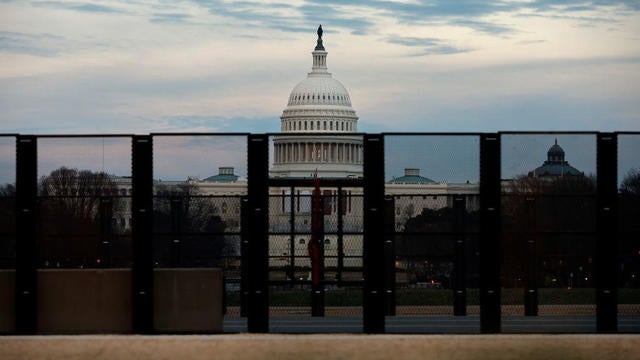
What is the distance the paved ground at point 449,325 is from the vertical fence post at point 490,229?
394mm

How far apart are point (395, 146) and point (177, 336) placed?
11.1 ft

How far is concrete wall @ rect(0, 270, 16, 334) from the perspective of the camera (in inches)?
678

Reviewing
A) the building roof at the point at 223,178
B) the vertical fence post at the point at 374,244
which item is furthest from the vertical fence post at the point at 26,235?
the vertical fence post at the point at 374,244

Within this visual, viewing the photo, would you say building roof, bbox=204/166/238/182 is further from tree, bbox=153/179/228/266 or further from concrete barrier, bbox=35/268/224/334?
concrete barrier, bbox=35/268/224/334

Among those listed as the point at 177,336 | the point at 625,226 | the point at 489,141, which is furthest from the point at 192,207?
the point at 625,226

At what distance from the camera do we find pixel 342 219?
17.5 metres

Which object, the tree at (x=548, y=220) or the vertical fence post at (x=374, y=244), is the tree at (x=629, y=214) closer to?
the tree at (x=548, y=220)

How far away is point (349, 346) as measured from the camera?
16734mm

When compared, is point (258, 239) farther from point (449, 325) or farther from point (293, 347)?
point (449, 325)

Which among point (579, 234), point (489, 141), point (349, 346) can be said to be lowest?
point (349, 346)

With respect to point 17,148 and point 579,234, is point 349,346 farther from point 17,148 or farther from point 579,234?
point 17,148

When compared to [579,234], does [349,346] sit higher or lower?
lower

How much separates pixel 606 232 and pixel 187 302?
5057mm

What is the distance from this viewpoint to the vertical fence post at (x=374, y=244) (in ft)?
55.5
